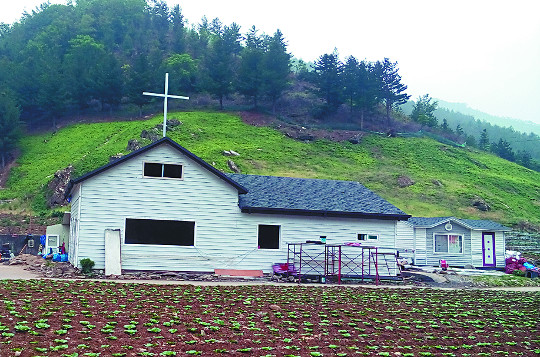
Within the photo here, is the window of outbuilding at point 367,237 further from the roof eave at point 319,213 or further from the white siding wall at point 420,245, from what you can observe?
the white siding wall at point 420,245

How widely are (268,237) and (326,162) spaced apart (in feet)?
128

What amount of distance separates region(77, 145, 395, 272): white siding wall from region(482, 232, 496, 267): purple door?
1420cm

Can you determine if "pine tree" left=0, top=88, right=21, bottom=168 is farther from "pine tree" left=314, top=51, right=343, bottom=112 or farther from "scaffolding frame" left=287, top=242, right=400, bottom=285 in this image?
"scaffolding frame" left=287, top=242, right=400, bottom=285

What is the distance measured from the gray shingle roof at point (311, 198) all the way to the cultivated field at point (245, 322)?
652cm

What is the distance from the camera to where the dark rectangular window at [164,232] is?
23719 mm

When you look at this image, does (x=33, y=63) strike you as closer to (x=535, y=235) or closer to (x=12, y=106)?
(x=12, y=106)

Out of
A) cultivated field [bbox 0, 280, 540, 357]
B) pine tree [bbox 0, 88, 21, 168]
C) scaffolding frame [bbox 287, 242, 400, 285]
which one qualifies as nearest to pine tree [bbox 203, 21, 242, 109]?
pine tree [bbox 0, 88, 21, 168]

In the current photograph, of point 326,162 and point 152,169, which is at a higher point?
point 326,162

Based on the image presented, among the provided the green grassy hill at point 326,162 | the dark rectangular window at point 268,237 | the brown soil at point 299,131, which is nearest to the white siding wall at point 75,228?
the dark rectangular window at point 268,237

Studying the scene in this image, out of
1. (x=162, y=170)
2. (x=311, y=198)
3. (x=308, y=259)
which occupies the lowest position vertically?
(x=308, y=259)

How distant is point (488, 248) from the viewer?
1363 inches

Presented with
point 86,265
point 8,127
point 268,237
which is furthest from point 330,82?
point 86,265

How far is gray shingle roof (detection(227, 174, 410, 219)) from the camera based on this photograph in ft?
81.0

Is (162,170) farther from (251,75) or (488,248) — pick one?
(251,75)
